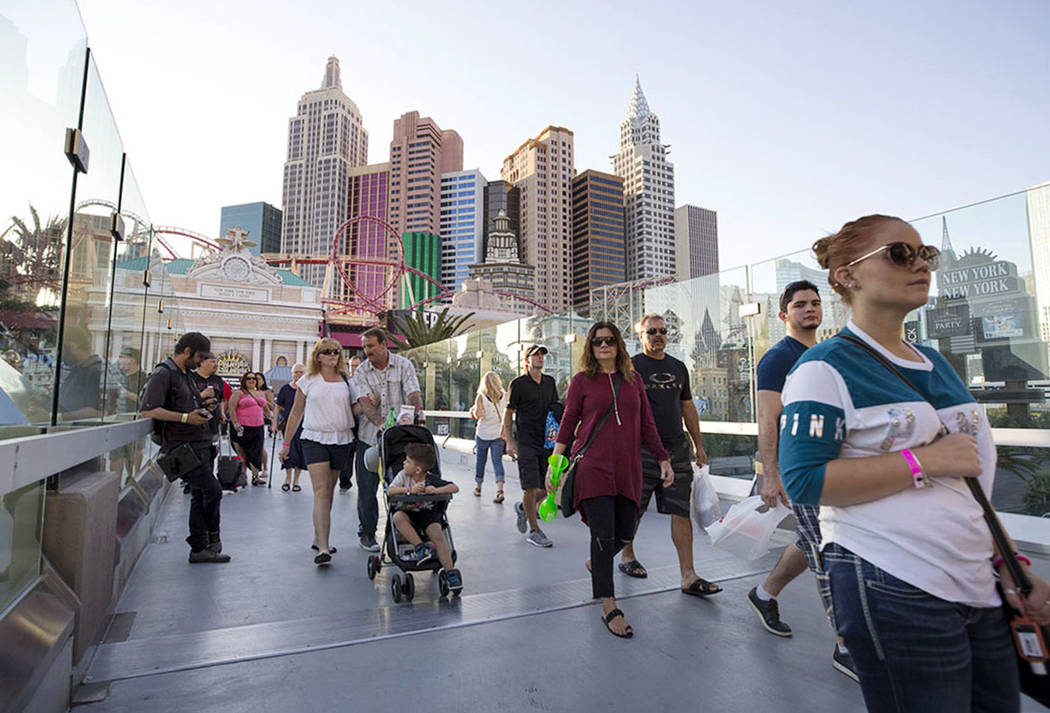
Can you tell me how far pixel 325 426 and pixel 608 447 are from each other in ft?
8.24

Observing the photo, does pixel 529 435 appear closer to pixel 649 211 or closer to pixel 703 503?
pixel 703 503

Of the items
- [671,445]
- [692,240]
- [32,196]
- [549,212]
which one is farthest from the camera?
[692,240]

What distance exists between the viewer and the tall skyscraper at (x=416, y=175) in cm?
13200

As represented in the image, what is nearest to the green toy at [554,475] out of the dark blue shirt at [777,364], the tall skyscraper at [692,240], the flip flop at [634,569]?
the flip flop at [634,569]

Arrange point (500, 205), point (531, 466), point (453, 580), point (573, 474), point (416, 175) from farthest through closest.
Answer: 1. point (500, 205)
2. point (416, 175)
3. point (531, 466)
4. point (453, 580)
5. point (573, 474)

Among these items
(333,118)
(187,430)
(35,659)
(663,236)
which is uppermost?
(333,118)

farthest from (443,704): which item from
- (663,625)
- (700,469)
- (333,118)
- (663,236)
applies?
(333,118)

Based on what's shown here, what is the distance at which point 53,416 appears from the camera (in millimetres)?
2316

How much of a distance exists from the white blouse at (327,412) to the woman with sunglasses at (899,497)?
4028 mm

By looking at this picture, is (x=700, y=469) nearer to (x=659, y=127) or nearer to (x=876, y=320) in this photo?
(x=876, y=320)

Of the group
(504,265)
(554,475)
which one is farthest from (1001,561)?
(504,265)

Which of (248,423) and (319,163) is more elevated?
(319,163)

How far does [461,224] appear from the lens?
137 metres

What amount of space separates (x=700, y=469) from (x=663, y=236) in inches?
5675
